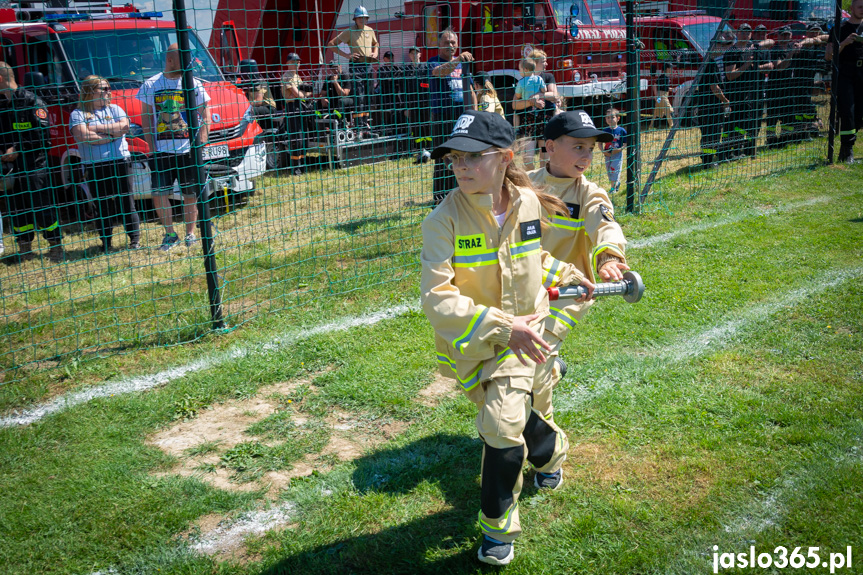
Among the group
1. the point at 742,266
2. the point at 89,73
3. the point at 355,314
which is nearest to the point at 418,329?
the point at 355,314

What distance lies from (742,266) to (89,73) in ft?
27.1

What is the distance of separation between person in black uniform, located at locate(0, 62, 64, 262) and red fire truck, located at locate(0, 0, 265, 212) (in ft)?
0.72

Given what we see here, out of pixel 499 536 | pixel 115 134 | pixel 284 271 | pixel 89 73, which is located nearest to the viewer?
pixel 499 536

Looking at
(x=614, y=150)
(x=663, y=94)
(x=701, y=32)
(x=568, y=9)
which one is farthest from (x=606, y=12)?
(x=614, y=150)

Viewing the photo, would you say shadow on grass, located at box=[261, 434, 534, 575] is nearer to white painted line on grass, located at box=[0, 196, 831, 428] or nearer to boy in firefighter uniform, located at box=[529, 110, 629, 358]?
boy in firefighter uniform, located at box=[529, 110, 629, 358]

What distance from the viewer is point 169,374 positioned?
4.90m

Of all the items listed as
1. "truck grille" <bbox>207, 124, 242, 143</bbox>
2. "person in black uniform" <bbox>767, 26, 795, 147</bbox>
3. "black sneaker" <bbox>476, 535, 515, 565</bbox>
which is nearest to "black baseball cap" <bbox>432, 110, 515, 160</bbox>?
"black sneaker" <bbox>476, 535, 515, 565</bbox>

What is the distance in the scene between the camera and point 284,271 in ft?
22.7

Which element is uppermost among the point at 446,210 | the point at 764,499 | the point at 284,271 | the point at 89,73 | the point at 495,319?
the point at 89,73

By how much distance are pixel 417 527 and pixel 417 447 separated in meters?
0.72

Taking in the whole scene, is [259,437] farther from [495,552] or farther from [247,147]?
[247,147]

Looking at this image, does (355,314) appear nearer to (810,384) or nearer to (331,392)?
(331,392)

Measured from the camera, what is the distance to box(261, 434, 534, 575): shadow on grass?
297 cm

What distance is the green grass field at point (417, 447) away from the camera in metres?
3.06
